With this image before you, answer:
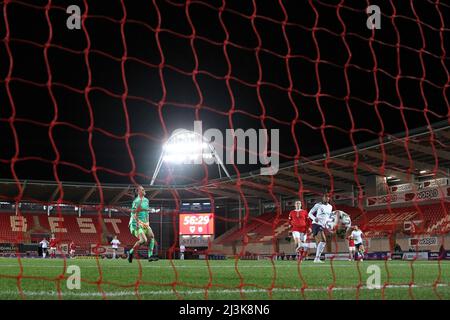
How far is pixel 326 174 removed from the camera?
34.5 metres

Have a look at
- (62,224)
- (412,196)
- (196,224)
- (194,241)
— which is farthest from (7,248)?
(412,196)

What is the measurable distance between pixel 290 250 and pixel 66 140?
70.3 ft

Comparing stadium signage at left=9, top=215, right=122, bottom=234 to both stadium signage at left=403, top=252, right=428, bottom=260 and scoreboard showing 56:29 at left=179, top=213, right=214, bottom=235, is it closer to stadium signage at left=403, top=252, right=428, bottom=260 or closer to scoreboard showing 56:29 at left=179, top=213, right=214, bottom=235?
scoreboard showing 56:29 at left=179, top=213, right=214, bottom=235

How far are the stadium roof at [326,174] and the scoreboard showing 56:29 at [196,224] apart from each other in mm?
2043

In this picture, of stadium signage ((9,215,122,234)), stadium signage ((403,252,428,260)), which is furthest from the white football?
stadium signage ((9,215,122,234))

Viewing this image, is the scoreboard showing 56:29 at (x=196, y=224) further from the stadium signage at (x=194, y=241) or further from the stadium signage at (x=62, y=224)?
the stadium signage at (x=62, y=224)

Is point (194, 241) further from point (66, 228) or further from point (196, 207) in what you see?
point (66, 228)

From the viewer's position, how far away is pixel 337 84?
29.2 metres

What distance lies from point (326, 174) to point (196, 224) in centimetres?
1314

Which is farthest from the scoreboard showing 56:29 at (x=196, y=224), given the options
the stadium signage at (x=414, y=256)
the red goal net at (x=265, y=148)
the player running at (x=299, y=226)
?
the player running at (x=299, y=226)

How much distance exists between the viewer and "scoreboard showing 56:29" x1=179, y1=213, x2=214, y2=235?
142 feet

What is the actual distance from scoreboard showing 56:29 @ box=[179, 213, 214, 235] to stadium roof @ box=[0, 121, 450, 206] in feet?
6.70
